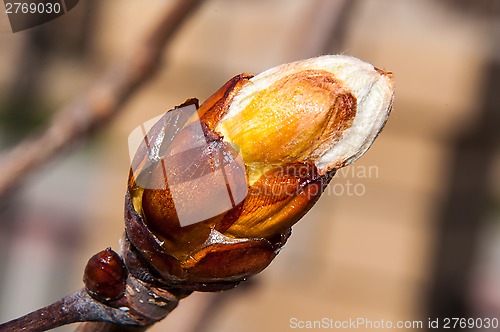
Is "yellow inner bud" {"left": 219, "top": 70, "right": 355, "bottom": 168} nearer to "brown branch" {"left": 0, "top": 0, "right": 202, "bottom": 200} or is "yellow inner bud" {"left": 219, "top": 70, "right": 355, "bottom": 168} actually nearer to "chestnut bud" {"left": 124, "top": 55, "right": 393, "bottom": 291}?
"chestnut bud" {"left": 124, "top": 55, "right": 393, "bottom": 291}

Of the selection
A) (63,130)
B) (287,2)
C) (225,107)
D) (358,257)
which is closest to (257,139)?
(225,107)

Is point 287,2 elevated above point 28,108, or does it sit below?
above

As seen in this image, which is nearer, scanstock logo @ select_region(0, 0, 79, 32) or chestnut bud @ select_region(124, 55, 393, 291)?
chestnut bud @ select_region(124, 55, 393, 291)

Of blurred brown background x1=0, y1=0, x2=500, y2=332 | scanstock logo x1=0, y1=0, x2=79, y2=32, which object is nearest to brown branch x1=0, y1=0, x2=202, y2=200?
scanstock logo x1=0, y1=0, x2=79, y2=32

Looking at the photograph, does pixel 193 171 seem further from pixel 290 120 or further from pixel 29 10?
pixel 29 10

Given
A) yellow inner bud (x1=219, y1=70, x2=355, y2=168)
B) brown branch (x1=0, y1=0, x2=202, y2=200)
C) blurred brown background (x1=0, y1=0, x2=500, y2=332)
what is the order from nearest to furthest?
yellow inner bud (x1=219, y1=70, x2=355, y2=168) < brown branch (x1=0, y1=0, x2=202, y2=200) < blurred brown background (x1=0, y1=0, x2=500, y2=332)

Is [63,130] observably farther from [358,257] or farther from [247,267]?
[358,257]

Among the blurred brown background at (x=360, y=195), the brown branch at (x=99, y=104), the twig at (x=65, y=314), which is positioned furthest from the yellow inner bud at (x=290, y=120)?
the blurred brown background at (x=360, y=195)

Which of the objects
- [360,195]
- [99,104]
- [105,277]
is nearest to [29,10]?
[99,104]
